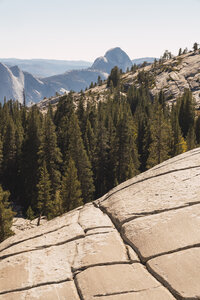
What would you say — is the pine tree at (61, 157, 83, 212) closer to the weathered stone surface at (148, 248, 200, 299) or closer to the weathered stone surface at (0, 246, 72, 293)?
the weathered stone surface at (0, 246, 72, 293)

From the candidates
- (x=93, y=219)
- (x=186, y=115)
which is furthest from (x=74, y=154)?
(x=186, y=115)

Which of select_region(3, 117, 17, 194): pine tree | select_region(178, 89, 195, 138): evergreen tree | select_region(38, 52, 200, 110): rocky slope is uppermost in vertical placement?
select_region(38, 52, 200, 110): rocky slope

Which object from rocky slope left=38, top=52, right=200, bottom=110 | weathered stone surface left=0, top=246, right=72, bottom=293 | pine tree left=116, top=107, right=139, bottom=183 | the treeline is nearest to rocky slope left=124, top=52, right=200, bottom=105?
rocky slope left=38, top=52, right=200, bottom=110

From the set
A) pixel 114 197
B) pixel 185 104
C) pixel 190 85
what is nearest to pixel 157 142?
pixel 114 197

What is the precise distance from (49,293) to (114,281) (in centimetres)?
221

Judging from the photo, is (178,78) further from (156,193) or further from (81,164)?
(156,193)

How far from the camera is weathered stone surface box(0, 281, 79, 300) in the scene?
819 centimetres

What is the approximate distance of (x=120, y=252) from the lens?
9523mm

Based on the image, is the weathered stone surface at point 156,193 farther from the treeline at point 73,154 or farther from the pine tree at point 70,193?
the treeline at point 73,154

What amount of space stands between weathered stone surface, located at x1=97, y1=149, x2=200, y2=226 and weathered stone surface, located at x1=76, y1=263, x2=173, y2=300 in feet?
8.79

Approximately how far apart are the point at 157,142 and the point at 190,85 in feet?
357

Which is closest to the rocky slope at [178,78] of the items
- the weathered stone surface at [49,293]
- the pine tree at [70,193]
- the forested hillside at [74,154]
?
the forested hillside at [74,154]

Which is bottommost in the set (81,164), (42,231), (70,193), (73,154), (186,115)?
(70,193)

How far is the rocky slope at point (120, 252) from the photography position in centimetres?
791
